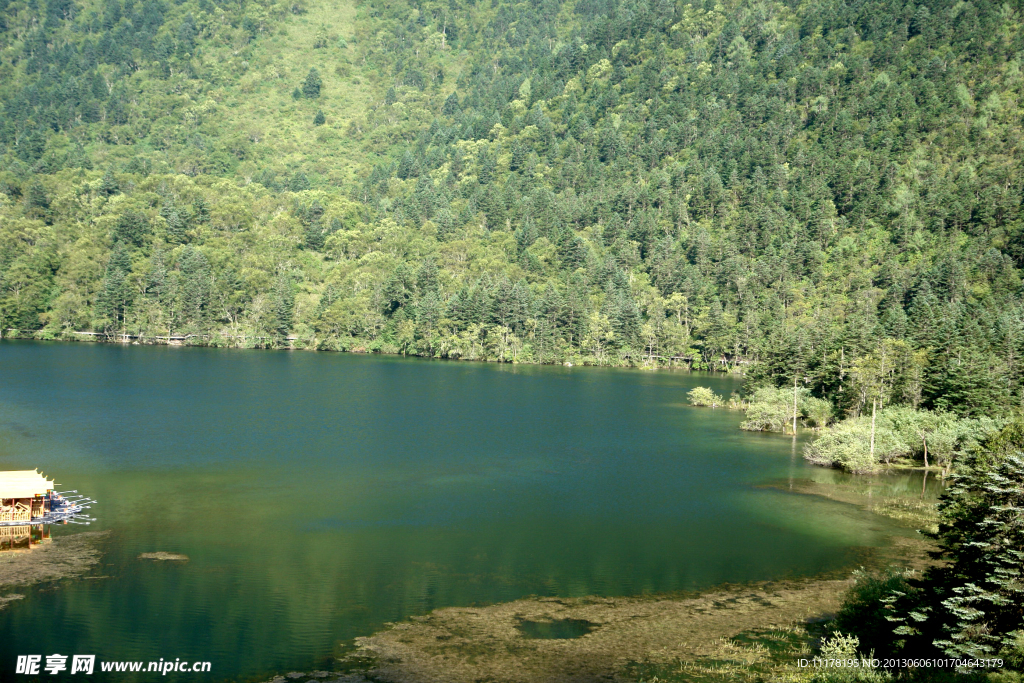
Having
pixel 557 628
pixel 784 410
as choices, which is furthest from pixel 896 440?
pixel 557 628

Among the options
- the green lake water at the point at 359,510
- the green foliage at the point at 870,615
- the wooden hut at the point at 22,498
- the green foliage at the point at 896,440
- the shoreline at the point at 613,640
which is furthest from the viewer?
the green foliage at the point at 896,440

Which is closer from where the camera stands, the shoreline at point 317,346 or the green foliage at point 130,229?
the shoreline at point 317,346

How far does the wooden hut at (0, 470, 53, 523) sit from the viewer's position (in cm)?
4128

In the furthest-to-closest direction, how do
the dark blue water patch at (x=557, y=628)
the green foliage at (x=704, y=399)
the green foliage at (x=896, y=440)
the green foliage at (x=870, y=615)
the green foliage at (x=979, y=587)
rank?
the green foliage at (x=704, y=399)
the green foliage at (x=896, y=440)
the dark blue water patch at (x=557, y=628)
the green foliage at (x=870, y=615)
the green foliage at (x=979, y=587)

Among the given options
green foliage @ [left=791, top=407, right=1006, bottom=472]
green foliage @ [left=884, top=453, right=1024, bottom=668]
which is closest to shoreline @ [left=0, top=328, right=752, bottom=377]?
green foliage @ [left=791, top=407, right=1006, bottom=472]

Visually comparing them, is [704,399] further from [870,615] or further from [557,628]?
[557,628]

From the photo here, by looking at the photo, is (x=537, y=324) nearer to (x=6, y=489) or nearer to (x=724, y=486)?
(x=724, y=486)

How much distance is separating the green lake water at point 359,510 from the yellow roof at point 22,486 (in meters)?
2.63

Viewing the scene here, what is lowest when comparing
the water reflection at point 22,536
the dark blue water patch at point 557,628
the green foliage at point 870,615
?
the dark blue water patch at point 557,628

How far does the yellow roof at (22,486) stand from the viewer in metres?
41.6

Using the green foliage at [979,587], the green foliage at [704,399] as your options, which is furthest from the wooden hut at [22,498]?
the green foliage at [704,399]

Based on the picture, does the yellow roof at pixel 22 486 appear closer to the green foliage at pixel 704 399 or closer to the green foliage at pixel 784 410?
the green foliage at pixel 784 410

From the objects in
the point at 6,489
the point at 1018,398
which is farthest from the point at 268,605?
the point at 1018,398

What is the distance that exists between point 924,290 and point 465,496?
127593 millimetres
